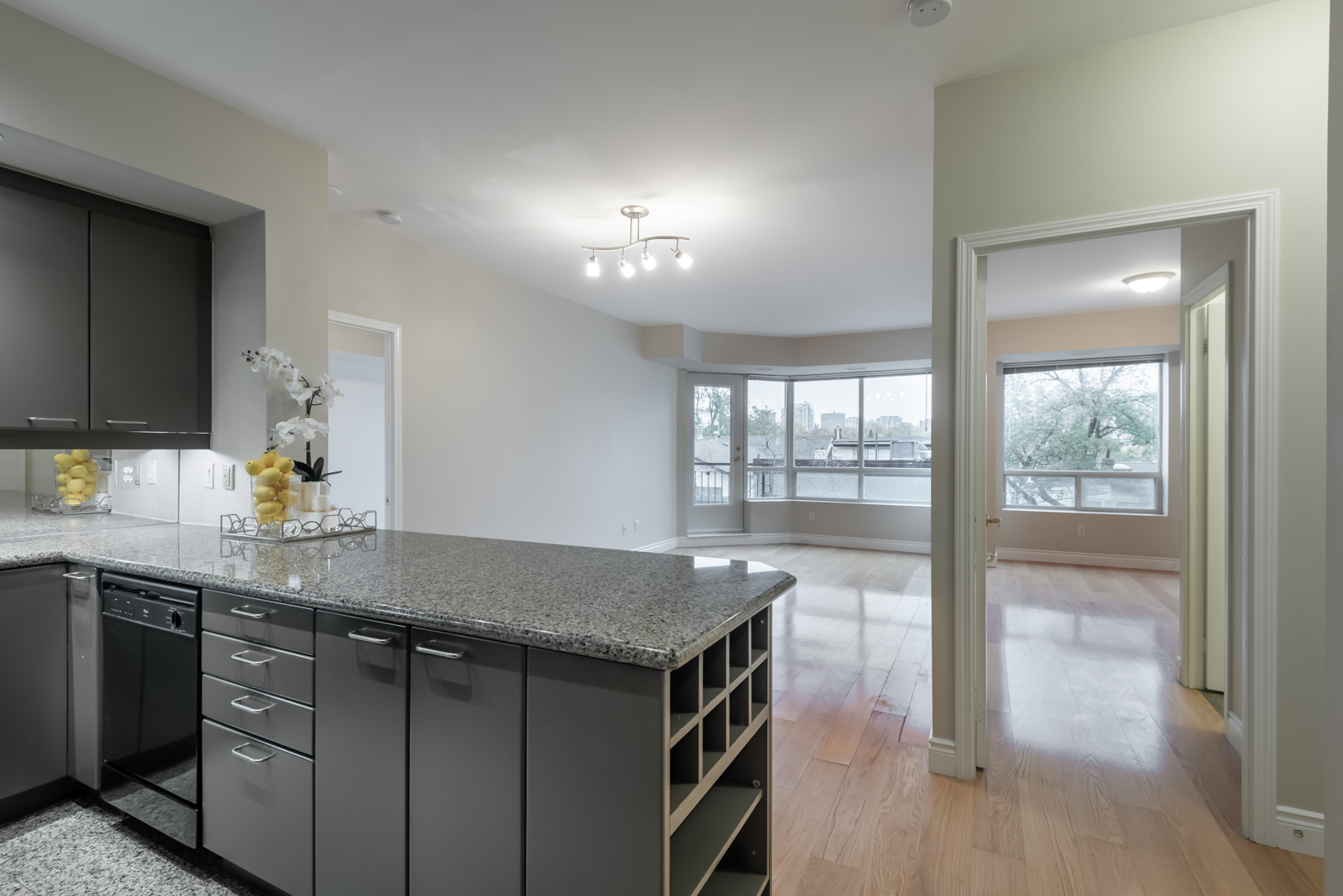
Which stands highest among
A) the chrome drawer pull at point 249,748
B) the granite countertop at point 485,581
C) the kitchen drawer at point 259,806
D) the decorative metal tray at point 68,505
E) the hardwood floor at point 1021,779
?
the decorative metal tray at point 68,505

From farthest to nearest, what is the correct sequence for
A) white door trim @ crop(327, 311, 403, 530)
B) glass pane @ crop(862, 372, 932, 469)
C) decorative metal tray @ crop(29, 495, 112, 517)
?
glass pane @ crop(862, 372, 932, 469)
white door trim @ crop(327, 311, 403, 530)
decorative metal tray @ crop(29, 495, 112, 517)

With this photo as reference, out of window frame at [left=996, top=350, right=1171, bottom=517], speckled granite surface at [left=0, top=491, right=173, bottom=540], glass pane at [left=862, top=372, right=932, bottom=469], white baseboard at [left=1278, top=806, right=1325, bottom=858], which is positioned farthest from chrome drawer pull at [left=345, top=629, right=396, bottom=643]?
glass pane at [left=862, top=372, right=932, bottom=469]

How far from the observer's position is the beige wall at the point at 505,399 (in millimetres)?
4117

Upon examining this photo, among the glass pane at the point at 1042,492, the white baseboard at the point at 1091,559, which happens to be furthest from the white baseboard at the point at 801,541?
the glass pane at the point at 1042,492

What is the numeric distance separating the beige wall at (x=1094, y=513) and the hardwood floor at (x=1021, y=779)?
2367mm

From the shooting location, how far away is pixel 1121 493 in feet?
21.5

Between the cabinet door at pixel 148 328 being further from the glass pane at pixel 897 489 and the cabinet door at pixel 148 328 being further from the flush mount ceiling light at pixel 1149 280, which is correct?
the glass pane at pixel 897 489

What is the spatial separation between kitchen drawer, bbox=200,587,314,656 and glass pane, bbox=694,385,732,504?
6.45m

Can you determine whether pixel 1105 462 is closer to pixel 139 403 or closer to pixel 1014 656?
pixel 1014 656

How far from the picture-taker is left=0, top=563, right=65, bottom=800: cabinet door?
1993 millimetres

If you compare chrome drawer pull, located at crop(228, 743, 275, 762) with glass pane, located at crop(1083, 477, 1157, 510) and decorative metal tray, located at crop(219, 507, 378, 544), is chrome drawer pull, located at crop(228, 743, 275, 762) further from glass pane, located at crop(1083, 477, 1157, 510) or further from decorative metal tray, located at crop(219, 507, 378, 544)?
glass pane, located at crop(1083, 477, 1157, 510)

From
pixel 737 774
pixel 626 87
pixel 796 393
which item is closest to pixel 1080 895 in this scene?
pixel 737 774

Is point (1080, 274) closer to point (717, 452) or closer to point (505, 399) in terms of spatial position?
point (717, 452)

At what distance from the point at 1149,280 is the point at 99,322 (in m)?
6.49
